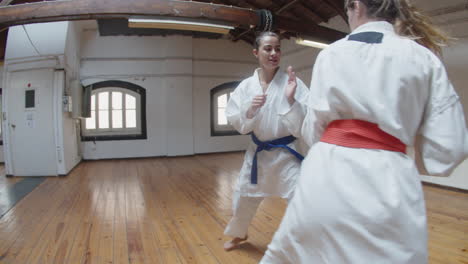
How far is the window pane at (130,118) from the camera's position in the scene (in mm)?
7322

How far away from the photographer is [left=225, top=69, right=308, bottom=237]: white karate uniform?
5.94 ft

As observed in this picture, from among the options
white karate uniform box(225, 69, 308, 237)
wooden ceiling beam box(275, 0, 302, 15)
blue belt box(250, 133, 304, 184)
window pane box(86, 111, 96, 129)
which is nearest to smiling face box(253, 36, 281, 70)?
white karate uniform box(225, 69, 308, 237)

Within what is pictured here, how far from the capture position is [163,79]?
24.2 feet

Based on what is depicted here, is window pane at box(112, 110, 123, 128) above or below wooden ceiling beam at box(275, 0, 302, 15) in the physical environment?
below

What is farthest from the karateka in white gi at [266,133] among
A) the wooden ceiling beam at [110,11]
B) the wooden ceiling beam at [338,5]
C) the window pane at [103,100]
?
the window pane at [103,100]

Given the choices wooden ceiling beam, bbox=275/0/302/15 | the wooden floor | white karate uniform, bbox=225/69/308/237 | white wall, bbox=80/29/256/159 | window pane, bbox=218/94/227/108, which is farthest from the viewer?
window pane, bbox=218/94/227/108

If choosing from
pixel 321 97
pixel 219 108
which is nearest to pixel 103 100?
pixel 219 108

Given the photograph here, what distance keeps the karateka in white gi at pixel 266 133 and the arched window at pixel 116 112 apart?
5808 millimetres

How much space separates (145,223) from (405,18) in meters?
2.65

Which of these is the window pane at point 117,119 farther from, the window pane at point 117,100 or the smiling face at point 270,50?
the smiling face at point 270,50

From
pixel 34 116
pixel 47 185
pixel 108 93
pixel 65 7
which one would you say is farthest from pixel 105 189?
pixel 108 93

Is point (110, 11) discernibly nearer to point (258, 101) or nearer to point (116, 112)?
point (258, 101)

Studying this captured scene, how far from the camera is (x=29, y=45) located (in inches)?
204

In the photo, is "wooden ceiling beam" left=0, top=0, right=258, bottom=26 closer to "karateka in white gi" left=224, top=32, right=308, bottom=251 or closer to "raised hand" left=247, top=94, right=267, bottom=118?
"karateka in white gi" left=224, top=32, right=308, bottom=251
